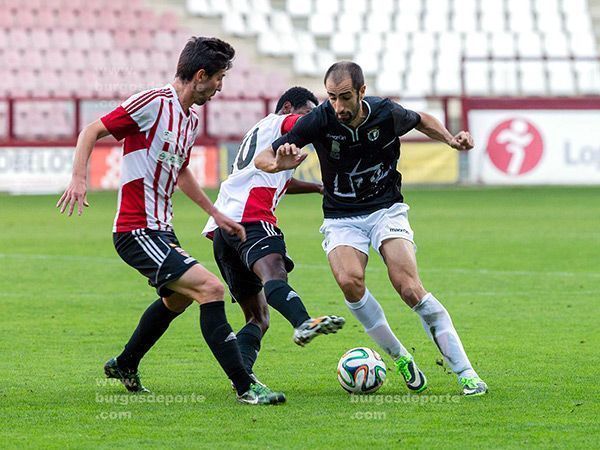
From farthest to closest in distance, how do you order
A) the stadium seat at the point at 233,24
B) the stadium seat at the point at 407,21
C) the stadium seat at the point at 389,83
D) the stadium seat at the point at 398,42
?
the stadium seat at the point at 407,21 → the stadium seat at the point at 398,42 → the stadium seat at the point at 233,24 → the stadium seat at the point at 389,83

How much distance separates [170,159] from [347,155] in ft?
3.25

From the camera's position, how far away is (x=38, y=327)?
976 cm

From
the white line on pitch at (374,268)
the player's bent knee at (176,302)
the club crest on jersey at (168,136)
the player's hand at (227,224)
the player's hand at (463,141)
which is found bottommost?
the white line on pitch at (374,268)

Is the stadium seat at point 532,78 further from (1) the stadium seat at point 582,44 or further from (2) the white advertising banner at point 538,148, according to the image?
(1) the stadium seat at point 582,44

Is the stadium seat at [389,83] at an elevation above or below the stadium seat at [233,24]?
below

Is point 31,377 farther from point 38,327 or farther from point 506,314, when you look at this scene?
point 506,314

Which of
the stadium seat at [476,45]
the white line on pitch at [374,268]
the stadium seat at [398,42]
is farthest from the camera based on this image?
the stadium seat at [398,42]

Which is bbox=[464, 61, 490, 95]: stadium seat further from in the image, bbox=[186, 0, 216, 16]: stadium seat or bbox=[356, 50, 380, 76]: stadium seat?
bbox=[186, 0, 216, 16]: stadium seat

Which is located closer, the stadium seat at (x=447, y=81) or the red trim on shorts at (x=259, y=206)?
→ the red trim on shorts at (x=259, y=206)

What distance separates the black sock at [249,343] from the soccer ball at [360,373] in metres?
0.57

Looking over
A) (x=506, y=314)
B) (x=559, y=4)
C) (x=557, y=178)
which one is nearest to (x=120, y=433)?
(x=506, y=314)

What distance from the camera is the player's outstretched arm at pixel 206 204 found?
673cm

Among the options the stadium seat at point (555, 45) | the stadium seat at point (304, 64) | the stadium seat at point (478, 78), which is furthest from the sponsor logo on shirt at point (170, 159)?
the stadium seat at point (555, 45)

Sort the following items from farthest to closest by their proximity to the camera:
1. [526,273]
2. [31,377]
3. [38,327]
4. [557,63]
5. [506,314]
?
[557,63], [526,273], [506,314], [38,327], [31,377]
